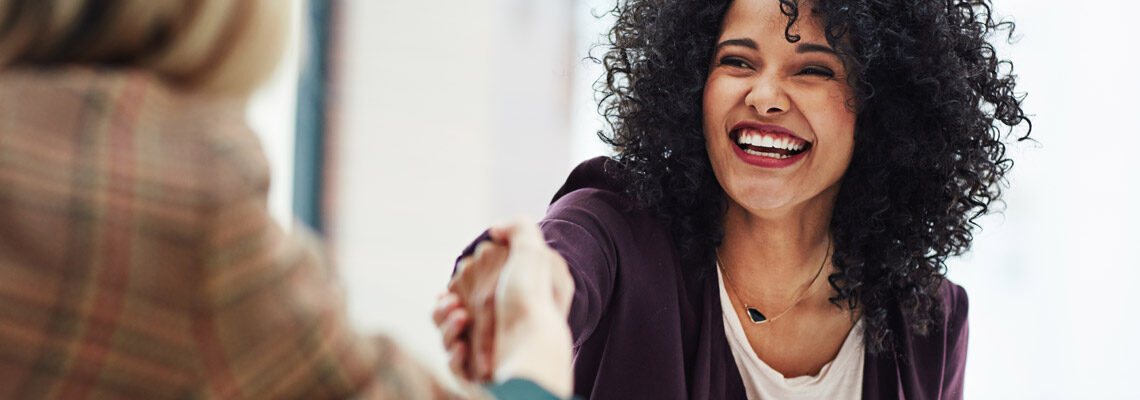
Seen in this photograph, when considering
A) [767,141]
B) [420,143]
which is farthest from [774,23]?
[420,143]

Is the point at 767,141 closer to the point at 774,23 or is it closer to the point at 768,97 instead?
the point at 768,97

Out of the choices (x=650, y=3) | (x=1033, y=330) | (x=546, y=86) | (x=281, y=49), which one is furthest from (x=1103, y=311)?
(x=281, y=49)

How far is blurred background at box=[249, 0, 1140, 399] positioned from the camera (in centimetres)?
300

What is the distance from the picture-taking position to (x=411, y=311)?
10.7 feet

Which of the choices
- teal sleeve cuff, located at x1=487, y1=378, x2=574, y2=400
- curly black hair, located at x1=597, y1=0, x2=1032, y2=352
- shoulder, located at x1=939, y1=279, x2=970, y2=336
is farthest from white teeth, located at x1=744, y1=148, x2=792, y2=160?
teal sleeve cuff, located at x1=487, y1=378, x2=574, y2=400

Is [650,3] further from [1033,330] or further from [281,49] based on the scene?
[1033,330]

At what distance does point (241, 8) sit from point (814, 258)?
1.16 m

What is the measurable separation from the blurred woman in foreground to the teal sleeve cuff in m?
0.12

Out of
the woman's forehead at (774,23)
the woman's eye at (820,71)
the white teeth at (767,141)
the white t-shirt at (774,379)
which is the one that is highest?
the woman's forehead at (774,23)

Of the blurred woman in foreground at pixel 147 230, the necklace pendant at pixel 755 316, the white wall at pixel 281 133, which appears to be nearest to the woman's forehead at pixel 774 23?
the necklace pendant at pixel 755 316

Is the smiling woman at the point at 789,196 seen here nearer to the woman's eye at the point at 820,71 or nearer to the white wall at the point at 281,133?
the woman's eye at the point at 820,71

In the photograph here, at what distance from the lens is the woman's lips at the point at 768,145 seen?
5.06 feet

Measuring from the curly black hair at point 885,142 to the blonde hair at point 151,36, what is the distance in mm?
898

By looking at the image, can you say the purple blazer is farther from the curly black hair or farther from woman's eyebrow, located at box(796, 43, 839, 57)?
woman's eyebrow, located at box(796, 43, 839, 57)
